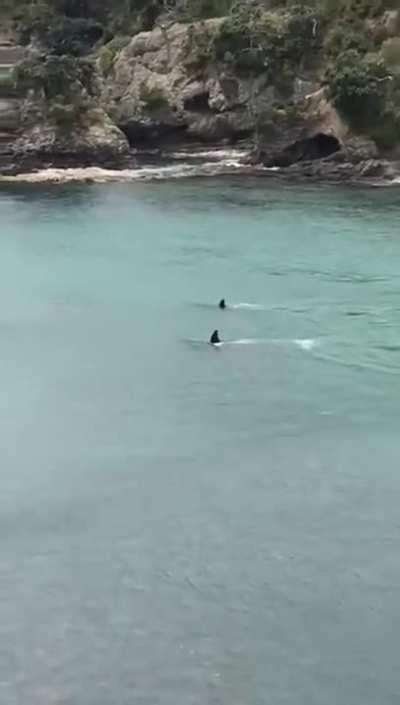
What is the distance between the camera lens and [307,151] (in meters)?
103

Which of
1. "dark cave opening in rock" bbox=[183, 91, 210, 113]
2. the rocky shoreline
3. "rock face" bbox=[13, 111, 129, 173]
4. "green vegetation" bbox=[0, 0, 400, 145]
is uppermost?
"green vegetation" bbox=[0, 0, 400, 145]

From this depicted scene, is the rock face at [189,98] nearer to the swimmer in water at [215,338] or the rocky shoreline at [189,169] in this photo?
the rocky shoreline at [189,169]

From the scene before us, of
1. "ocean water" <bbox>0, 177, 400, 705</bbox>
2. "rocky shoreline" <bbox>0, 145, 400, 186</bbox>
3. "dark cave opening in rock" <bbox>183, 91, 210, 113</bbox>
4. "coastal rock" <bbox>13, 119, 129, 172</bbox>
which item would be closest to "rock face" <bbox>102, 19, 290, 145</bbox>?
"dark cave opening in rock" <bbox>183, 91, 210, 113</bbox>

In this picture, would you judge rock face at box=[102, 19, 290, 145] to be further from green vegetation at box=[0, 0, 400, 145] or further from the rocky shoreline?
the rocky shoreline

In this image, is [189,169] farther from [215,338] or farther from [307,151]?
[215,338]

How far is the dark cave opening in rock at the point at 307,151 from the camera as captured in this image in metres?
102

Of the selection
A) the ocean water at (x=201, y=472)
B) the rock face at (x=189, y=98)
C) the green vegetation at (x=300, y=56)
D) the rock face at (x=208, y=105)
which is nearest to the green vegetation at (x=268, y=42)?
the green vegetation at (x=300, y=56)

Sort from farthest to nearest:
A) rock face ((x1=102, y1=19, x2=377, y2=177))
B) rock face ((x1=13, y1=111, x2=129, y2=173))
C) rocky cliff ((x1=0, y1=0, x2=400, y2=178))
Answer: rock face ((x1=13, y1=111, x2=129, y2=173)), rock face ((x1=102, y1=19, x2=377, y2=177)), rocky cliff ((x1=0, y1=0, x2=400, y2=178))

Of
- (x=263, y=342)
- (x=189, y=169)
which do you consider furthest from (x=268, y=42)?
(x=263, y=342)

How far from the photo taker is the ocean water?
1270 inches

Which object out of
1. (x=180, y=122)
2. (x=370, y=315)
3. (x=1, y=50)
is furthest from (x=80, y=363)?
(x=1, y=50)

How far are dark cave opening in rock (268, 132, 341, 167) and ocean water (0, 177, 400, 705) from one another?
24433 millimetres

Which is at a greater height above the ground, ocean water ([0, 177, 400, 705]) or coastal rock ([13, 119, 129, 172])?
ocean water ([0, 177, 400, 705])

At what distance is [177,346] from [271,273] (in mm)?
15077
